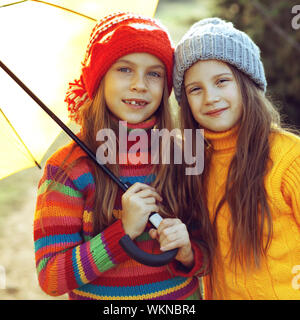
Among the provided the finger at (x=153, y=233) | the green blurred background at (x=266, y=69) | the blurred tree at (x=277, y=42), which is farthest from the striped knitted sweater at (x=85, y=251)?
the blurred tree at (x=277, y=42)

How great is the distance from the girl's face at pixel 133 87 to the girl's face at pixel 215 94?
0.59 ft

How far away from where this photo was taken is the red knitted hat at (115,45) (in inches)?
80.2

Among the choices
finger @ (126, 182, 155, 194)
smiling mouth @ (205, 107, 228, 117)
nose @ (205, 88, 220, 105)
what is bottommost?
finger @ (126, 182, 155, 194)

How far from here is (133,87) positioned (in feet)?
6.70

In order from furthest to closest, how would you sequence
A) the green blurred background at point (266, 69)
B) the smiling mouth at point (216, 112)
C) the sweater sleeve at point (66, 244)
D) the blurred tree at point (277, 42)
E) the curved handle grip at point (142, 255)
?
the blurred tree at point (277, 42) → the green blurred background at point (266, 69) → the smiling mouth at point (216, 112) → the sweater sleeve at point (66, 244) → the curved handle grip at point (142, 255)

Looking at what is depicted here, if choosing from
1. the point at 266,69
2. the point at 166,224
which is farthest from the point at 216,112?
the point at 266,69

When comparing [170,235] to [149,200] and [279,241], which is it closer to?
[149,200]

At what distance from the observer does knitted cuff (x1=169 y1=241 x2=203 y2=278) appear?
205cm

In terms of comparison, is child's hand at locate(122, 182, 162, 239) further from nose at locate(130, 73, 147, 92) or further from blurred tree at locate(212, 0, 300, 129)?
blurred tree at locate(212, 0, 300, 129)

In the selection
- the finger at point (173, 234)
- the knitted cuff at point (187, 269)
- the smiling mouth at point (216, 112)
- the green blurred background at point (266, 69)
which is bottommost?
the knitted cuff at point (187, 269)

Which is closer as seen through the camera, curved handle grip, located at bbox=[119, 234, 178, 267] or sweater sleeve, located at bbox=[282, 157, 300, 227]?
curved handle grip, located at bbox=[119, 234, 178, 267]

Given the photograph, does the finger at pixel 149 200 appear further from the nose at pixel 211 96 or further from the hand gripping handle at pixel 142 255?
the nose at pixel 211 96

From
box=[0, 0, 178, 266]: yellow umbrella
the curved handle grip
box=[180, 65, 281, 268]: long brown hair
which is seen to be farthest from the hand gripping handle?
box=[180, 65, 281, 268]: long brown hair

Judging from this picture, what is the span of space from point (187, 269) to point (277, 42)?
444cm
